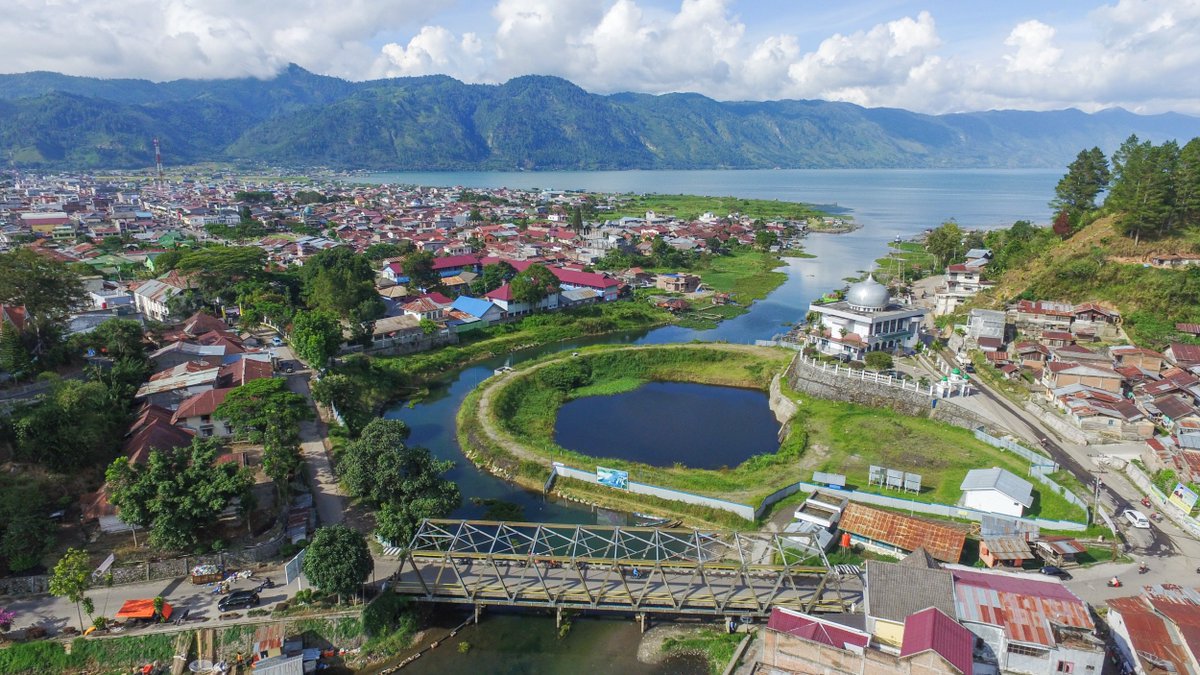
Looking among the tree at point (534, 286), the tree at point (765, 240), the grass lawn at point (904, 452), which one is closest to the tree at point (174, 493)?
the grass lawn at point (904, 452)

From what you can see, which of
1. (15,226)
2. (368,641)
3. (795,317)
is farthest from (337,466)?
(15,226)

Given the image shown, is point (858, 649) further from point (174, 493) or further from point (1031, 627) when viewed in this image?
point (174, 493)

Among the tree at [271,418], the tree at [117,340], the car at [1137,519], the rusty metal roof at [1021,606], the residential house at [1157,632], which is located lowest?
the car at [1137,519]

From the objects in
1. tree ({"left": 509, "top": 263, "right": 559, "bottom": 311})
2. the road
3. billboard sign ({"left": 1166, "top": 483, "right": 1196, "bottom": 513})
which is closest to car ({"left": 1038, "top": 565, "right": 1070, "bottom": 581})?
the road

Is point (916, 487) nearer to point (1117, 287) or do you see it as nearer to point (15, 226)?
point (1117, 287)

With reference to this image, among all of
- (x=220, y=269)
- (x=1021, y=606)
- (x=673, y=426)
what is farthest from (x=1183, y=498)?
(x=220, y=269)

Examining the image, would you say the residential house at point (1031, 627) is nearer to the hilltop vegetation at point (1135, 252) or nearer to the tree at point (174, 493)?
the tree at point (174, 493)
